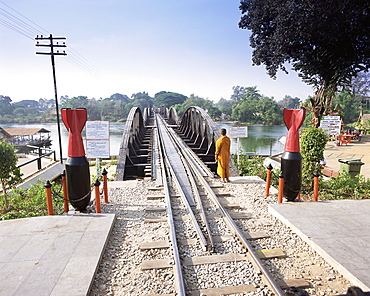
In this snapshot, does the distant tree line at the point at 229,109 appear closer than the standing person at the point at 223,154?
No

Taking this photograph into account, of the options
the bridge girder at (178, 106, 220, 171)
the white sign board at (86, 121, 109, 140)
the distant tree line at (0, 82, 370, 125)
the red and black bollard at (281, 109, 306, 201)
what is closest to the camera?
the red and black bollard at (281, 109, 306, 201)

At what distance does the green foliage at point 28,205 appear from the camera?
221 inches

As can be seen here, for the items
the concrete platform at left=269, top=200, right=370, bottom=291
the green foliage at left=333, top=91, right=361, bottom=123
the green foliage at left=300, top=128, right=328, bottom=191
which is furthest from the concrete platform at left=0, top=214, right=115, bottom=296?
the green foliage at left=333, top=91, right=361, bottom=123

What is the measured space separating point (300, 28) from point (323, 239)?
16615 mm

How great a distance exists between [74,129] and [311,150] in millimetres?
5659

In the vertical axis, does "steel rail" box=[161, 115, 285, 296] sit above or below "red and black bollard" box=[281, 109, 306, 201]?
below

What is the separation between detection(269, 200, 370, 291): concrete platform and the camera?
10.2ft

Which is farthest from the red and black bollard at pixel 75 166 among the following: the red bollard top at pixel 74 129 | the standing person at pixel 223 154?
the standing person at pixel 223 154

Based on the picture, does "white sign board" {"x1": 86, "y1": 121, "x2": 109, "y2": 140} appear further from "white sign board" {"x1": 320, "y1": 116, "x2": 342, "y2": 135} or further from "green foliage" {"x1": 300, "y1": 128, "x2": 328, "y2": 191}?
"white sign board" {"x1": 320, "y1": 116, "x2": 342, "y2": 135}

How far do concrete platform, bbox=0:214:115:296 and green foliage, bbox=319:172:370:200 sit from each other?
5.38m

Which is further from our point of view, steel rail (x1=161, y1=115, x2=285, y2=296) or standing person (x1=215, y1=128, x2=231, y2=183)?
standing person (x1=215, y1=128, x2=231, y2=183)

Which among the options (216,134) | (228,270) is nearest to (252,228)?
(228,270)

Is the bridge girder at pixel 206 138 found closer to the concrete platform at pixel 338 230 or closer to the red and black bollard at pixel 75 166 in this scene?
the concrete platform at pixel 338 230

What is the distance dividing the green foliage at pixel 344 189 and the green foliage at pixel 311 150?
0.47 metres
